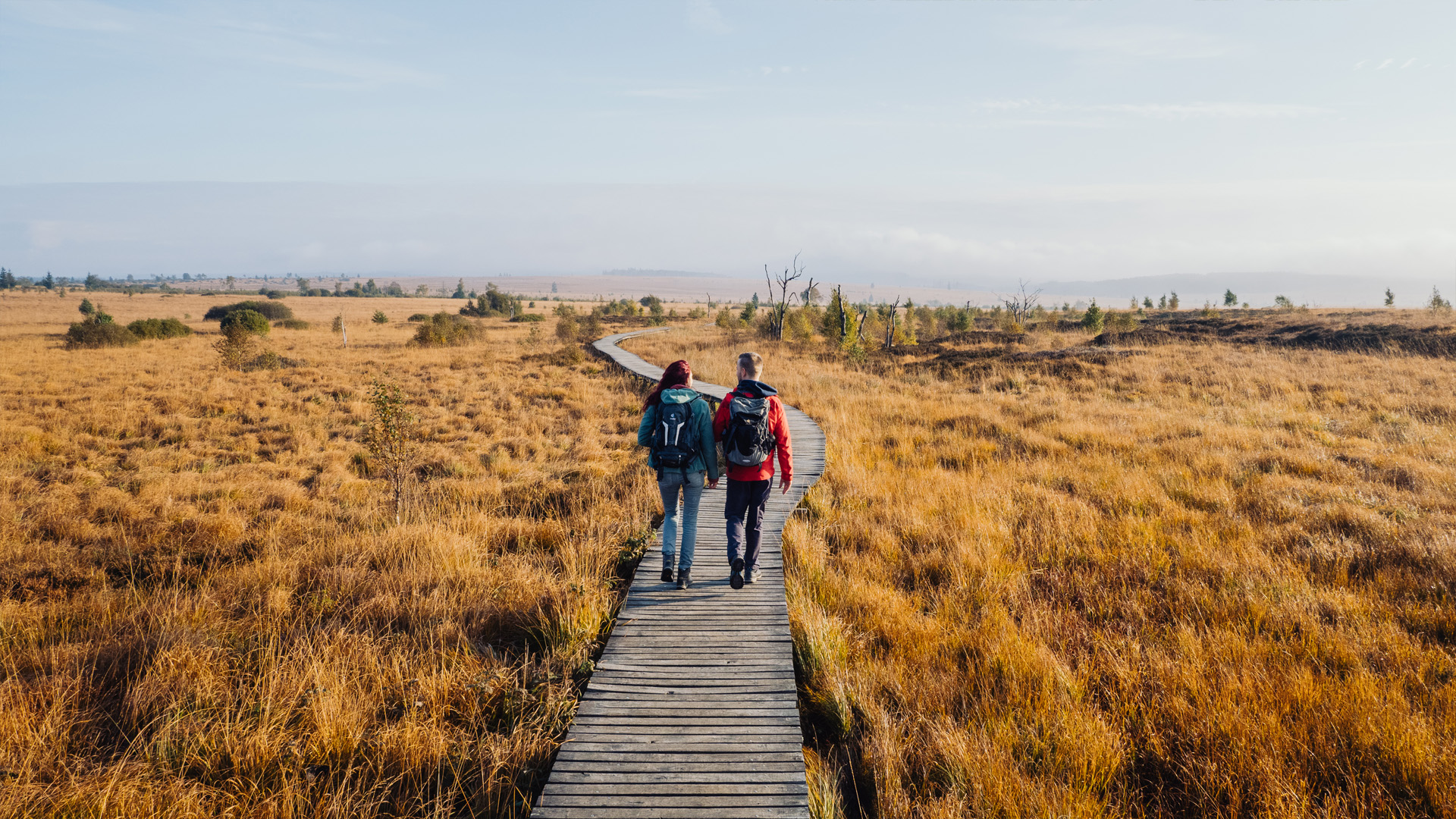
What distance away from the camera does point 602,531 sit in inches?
253

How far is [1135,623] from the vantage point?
5.02 metres

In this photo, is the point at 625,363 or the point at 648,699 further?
the point at 625,363

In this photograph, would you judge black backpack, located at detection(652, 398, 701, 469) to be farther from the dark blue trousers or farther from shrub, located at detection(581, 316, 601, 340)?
shrub, located at detection(581, 316, 601, 340)

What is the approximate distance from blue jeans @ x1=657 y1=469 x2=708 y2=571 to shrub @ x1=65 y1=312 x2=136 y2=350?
4262 cm

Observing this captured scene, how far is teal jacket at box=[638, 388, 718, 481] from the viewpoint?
192 inches

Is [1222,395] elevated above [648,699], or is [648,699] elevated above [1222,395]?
[1222,395]

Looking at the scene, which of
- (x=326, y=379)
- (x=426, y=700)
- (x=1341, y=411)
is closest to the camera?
(x=426, y=700)

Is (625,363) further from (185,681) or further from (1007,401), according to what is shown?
(185,681)

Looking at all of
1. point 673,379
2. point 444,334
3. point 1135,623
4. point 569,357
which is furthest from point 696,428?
point 444,334

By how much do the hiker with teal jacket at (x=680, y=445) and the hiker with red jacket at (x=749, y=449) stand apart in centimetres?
16

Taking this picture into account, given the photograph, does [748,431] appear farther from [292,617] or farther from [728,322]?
[728,322]

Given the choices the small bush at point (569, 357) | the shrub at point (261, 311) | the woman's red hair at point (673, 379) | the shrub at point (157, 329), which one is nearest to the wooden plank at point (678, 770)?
the woman's red hair at point (673, 379)

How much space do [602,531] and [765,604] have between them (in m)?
2.21

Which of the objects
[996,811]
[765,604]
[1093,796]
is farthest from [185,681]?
[1093,796]
